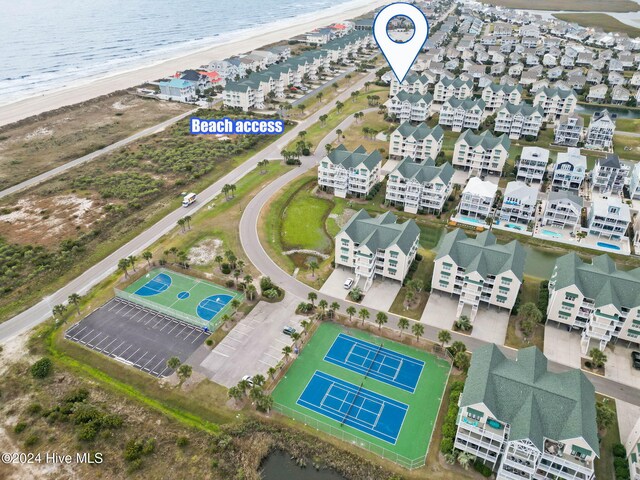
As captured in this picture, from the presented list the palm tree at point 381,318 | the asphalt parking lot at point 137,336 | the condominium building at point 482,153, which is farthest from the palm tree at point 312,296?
the condominium building at point 482,153

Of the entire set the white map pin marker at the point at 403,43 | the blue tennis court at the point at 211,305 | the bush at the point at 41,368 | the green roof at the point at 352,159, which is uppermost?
the white map pin marker at the point at 403,43

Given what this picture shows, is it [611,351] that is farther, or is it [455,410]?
[611,351]

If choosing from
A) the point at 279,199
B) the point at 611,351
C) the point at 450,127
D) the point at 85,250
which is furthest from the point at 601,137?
the point at 85,250

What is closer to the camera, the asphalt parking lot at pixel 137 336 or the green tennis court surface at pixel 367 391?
the green tennis court surface at pixel 367 391

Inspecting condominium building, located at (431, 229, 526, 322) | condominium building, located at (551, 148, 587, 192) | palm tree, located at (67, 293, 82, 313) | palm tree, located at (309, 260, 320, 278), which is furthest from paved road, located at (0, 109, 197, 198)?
condominium building, located at (551, 148, 587, 192)

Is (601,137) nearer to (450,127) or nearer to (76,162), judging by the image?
(450,127)

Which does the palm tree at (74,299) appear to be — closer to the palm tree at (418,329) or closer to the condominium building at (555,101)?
the palm tree at (418,329)
